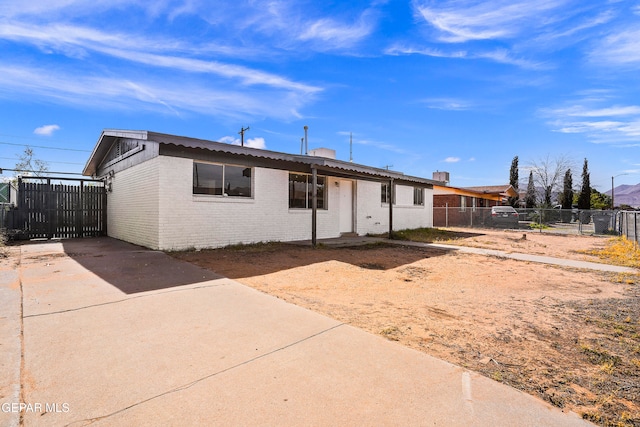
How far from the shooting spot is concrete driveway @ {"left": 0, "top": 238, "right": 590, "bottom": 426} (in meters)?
1.97

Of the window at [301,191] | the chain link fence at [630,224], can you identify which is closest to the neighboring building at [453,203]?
the chain link fence at [630,224]

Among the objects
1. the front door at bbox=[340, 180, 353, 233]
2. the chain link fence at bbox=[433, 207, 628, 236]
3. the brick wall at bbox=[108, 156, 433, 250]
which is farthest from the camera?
the chain link fence at bbox=[433, 207, 628, 236]

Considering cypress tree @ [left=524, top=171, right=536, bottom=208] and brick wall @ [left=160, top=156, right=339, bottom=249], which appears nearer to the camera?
brick wall @ [left=160, top=156, right=339, bottom=249]

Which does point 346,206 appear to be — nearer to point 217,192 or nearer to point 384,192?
point 384,192

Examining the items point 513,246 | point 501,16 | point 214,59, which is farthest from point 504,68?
point 214,59

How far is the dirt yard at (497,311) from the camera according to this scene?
8.36ft

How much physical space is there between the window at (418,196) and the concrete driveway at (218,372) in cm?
1654

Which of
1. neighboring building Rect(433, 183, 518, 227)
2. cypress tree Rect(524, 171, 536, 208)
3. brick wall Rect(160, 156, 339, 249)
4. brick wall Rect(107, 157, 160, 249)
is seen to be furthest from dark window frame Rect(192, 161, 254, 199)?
cypress tree Rect(524, 171, 536, 208)

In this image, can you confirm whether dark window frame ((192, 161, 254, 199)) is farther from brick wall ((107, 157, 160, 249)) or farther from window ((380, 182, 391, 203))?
window ((380, 182, 391, 203))

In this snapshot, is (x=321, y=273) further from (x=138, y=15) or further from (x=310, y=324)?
(x=138, y=15)

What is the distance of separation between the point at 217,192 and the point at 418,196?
13.9 meters

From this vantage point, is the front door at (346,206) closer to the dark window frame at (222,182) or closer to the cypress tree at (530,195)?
the dark window frame at (222,182)

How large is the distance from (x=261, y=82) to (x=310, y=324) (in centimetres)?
1366

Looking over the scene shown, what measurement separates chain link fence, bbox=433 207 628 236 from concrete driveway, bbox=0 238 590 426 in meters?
20.8
